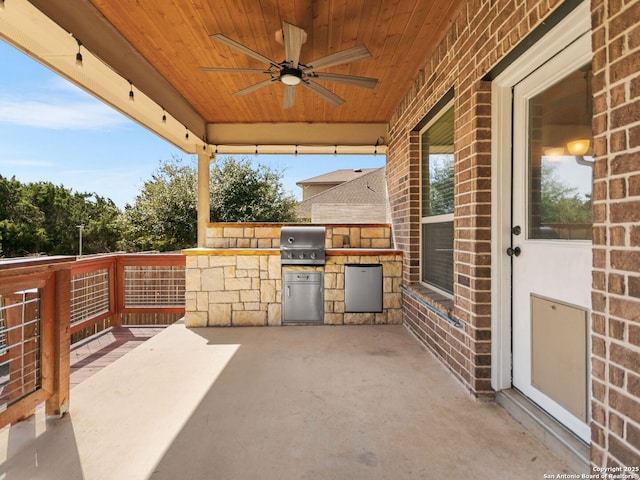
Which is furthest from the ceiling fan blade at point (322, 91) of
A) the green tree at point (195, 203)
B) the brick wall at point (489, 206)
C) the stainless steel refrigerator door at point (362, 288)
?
the green tree at point (195, 203)

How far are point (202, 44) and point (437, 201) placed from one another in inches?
105

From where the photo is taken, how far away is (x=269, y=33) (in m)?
2.89

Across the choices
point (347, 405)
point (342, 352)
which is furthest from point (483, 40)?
point (342, 352)

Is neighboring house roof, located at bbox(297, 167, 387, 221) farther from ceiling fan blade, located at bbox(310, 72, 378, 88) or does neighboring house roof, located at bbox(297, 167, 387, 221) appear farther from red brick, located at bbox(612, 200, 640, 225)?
red brick, located at bbox(612, 200, 640, 225)

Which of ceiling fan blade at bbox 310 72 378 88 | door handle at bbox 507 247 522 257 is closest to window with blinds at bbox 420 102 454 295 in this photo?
ceiling fan blade at bbox 310 72 378 88

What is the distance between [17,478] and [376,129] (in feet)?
17.2

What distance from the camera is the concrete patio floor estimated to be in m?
1.65

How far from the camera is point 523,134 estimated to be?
6.97 feet

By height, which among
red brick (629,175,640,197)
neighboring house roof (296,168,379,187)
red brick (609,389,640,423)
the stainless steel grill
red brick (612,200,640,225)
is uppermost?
neighboring house roof (296,168,379,187)

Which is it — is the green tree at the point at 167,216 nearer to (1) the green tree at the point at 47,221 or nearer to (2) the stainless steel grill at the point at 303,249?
(2) the stainless steel grill at the point at 303,249

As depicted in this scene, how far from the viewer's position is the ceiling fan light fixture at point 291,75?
9.50 feet

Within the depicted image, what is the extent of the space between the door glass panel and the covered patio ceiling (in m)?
1.22

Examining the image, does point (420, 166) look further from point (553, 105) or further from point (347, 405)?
point (347, 405)

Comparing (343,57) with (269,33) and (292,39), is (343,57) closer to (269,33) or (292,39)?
(292,39)
